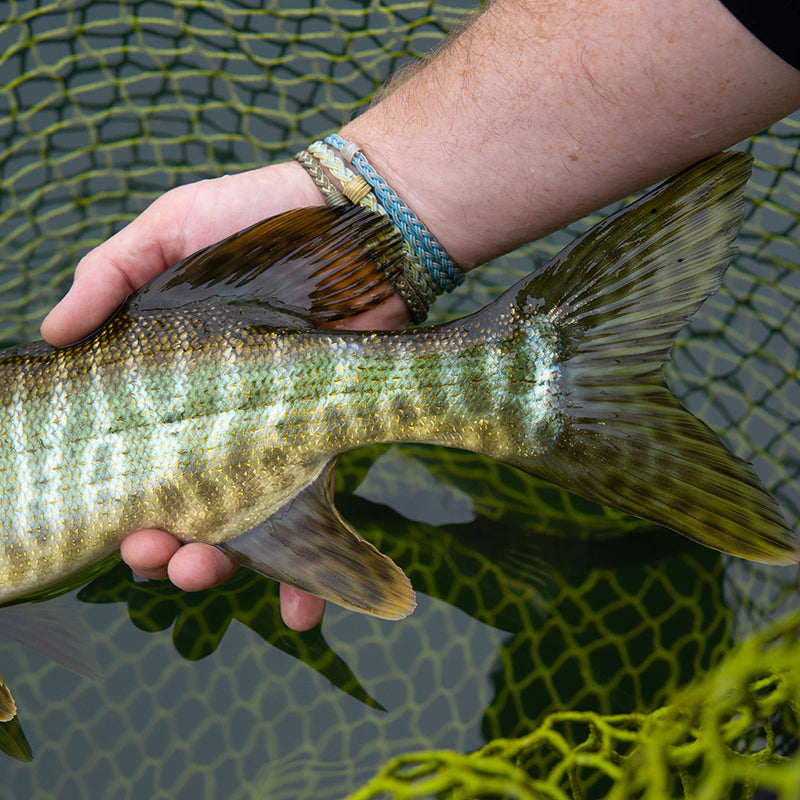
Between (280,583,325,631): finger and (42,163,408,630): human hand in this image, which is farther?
(280,583,325,631): finger

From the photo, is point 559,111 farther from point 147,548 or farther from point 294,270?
point 147,548

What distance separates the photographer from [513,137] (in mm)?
1532

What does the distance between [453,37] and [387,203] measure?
433 mm

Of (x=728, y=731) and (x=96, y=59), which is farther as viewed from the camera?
(x=96, y=59)

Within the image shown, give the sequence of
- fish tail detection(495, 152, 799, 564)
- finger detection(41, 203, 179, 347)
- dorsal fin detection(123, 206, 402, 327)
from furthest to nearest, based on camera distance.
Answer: finger detection(41, 203, 179, 347), dorsal fin detection(123, 206, 402, 327), fish tail detection(495, 152, 799, 564)

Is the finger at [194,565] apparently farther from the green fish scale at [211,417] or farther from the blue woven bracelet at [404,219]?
the blue woven bracelet at [404,219]

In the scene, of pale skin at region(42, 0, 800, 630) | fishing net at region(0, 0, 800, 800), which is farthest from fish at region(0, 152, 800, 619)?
fishing net at region(0, 0, 800, 800)

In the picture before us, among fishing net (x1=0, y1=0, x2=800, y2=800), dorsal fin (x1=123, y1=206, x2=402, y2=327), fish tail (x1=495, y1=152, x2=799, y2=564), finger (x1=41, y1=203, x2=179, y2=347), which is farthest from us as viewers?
fishing net (x1=0, y1=0, x2=800, y2=800)

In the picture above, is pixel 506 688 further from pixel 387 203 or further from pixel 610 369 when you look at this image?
pixel 387 203

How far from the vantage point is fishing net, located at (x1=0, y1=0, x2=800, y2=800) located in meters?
1.64

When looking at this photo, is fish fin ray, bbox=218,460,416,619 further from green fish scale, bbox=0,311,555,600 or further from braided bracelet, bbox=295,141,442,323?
braided bracelet, bbox=295,141,442,323

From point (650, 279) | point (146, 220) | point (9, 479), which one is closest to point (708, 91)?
point (650, 279)

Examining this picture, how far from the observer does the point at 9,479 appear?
4.72 feet

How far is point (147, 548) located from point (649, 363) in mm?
950
